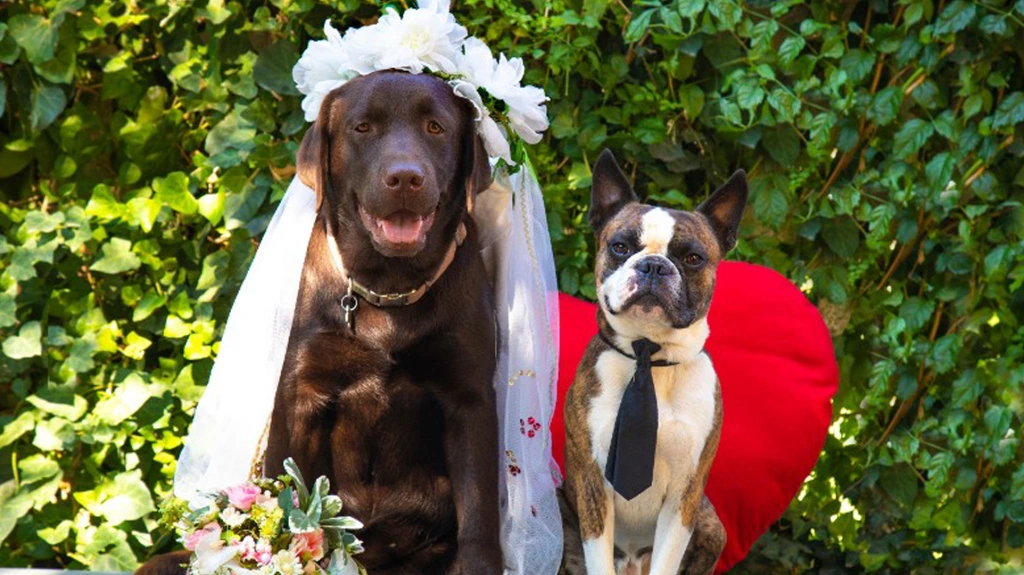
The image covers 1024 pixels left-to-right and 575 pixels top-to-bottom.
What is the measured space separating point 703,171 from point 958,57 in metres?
0.85

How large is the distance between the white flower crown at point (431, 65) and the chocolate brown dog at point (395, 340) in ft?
0.15

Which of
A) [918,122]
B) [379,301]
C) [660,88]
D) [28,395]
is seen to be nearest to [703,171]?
[660,88]

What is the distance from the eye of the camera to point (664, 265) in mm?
2723

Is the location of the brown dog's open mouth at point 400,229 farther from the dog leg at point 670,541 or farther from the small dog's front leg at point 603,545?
the dog leg at point 670,541

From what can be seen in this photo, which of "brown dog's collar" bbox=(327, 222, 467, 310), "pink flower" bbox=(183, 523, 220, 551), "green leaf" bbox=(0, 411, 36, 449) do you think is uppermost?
"brown dog's collar" bbox=(327, 222, 467, 310)

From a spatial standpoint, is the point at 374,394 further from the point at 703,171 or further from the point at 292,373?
the point at 703,171

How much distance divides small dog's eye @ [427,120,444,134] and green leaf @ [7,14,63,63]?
1857 millimetres

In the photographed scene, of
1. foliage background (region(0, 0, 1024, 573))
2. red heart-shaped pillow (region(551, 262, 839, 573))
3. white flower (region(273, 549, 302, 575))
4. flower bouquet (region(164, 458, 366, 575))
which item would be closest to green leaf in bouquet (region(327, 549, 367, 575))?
flower bouquet (region(164, 458, 366, 575))

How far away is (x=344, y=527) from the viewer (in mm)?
2717

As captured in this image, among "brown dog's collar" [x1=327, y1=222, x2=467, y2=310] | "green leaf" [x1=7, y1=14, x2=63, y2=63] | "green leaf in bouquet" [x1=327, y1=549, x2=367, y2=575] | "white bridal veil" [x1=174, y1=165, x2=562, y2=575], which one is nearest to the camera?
"green leaf in bouquet" [x1=327, y1=549, x2=367, y2=575]

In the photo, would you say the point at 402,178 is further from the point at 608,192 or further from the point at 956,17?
the point at 956,17

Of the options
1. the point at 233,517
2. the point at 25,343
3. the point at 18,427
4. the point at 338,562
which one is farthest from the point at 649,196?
the point at 18,427

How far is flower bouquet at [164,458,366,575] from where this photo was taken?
266 centimetres

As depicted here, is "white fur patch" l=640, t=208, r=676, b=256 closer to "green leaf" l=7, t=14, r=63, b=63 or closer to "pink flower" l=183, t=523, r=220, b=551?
"pink flower" l=183, t=523, r=220, b=551
